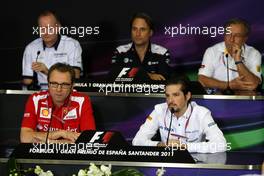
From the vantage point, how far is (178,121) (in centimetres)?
521

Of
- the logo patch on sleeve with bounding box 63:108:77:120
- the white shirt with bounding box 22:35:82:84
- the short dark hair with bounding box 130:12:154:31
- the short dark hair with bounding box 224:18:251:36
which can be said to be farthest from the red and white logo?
the short dark hair with bounding box 224:18:251:36

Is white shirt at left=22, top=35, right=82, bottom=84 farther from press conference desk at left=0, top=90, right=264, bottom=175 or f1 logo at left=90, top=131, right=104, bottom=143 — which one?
f1 logo at left=90, top=131, right=104, bottom=143

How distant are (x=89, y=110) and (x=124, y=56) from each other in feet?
3.93

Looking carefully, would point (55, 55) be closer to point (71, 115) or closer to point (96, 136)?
point (71, 115)

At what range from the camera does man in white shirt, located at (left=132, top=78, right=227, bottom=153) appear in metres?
5.12

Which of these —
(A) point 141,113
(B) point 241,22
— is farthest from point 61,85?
(B) point 241,22

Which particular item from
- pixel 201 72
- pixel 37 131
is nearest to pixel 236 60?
pixel 201 72

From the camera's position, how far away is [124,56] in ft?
20.6

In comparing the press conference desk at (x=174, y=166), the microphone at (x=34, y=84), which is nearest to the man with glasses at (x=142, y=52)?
the microphone at (x=34, y=84)

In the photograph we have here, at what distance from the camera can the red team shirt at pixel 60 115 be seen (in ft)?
16.9

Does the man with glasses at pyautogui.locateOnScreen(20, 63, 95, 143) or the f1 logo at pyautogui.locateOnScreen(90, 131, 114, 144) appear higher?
the man with glasses at pyautogui.locateOnScreen(20, 63, 95, 143)

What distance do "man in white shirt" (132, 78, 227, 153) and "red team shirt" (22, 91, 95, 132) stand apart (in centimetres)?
38

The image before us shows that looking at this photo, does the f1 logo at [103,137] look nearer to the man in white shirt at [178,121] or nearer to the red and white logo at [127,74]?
the man in white shirt at [178,121]

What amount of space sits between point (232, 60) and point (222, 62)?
9cm
